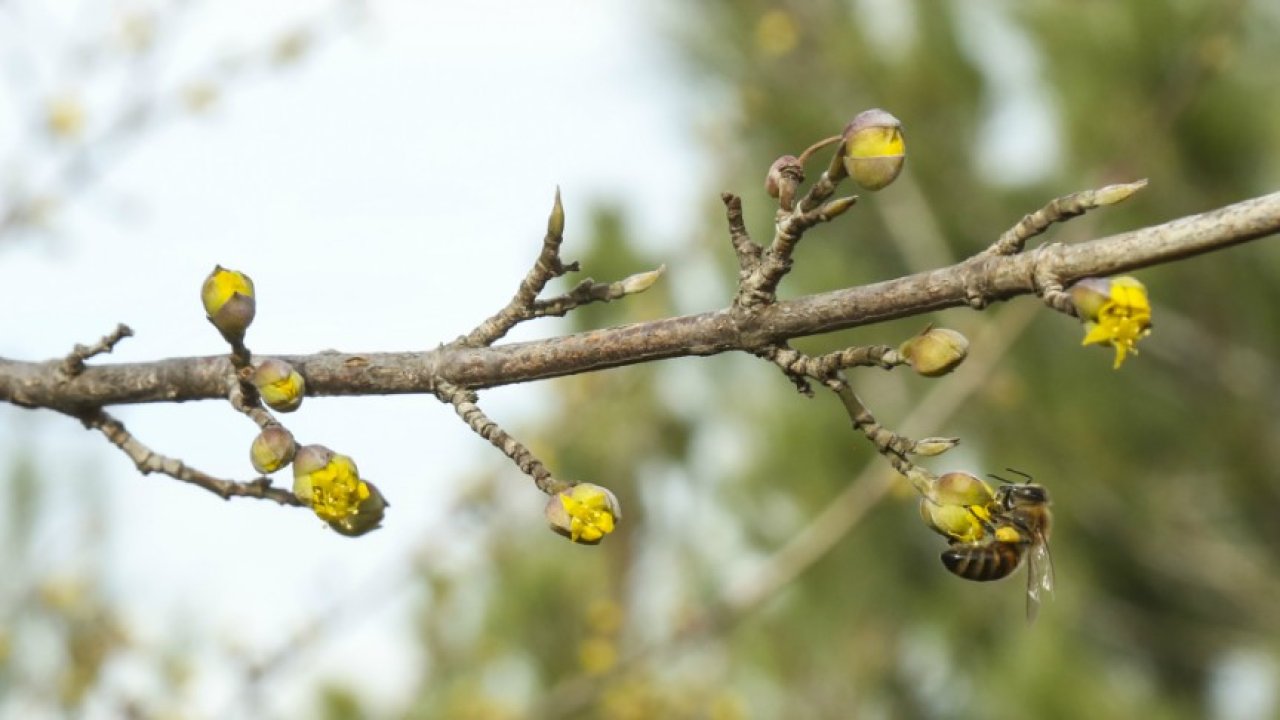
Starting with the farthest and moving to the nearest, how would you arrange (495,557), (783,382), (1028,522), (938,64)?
(783,382), (938,64), (495,557), (1028,522)

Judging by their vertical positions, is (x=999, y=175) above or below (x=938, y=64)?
below

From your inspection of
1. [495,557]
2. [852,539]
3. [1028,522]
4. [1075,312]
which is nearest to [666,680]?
→ [495,557]

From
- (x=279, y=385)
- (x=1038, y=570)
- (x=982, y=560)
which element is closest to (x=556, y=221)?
(x=279, y=385)

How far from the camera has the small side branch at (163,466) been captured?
1.62m

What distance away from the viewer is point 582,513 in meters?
1.41

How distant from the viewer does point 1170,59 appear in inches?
245

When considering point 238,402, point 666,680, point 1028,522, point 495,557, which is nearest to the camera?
point 238,402

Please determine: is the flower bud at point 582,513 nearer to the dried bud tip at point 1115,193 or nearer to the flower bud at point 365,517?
the flower bud at point 365,517

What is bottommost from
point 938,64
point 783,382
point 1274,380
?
point 1274,380

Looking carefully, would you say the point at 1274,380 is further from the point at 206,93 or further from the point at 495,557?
the point at 206,93

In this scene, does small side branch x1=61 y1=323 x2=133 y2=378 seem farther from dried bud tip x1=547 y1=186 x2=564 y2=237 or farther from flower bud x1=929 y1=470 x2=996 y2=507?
flower bud x1=929 y1=470 x2=996 y2=507

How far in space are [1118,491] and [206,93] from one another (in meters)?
5.26

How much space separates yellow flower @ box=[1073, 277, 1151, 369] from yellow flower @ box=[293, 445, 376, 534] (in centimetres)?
79

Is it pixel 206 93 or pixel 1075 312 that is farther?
pixel 206 93
